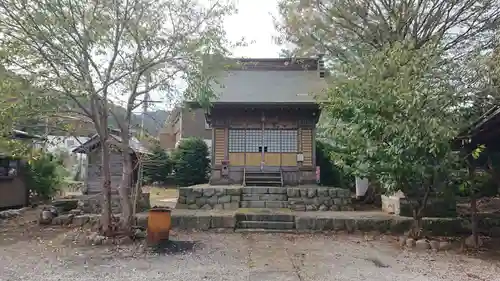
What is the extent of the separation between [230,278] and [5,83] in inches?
193

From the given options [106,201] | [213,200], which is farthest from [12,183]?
[213,200]

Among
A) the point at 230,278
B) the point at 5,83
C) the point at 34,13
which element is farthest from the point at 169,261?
the point at 34,13

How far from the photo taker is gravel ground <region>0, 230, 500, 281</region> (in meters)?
5.28

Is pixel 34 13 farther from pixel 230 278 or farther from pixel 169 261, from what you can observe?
pixel 230 278

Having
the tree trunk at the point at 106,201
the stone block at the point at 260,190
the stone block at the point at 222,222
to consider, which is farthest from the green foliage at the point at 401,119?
the tree trunk at the point at 106,201

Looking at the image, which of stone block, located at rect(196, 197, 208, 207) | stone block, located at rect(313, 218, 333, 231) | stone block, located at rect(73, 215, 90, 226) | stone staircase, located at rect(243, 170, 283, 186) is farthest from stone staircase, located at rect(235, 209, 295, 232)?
stone block, located at rect(73, 215, 90, 226)

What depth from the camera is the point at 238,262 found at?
605 cm

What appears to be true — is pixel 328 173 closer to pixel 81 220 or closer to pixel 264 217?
pixel 264 217

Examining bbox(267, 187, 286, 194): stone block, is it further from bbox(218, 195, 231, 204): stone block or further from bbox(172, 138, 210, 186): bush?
bbox(172, 138, 210, 186): bush

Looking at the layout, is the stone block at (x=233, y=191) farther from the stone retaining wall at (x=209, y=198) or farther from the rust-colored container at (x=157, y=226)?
the rust-colored container at (x=157, y=226)

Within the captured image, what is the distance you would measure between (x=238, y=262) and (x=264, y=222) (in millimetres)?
3376

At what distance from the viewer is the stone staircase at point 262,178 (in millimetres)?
13438

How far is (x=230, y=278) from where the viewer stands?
5121mm

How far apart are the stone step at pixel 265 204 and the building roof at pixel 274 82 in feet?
12.2
